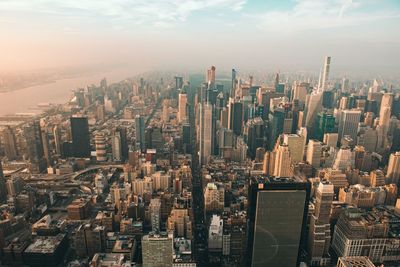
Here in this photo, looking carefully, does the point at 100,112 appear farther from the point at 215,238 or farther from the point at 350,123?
the point at 350,123

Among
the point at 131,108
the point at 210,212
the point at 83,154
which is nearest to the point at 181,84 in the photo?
the point at 131,108

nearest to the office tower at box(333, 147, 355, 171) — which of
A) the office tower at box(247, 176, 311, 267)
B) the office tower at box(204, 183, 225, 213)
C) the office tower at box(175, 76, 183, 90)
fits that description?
the office tower at box(204, 183, 225, 213)

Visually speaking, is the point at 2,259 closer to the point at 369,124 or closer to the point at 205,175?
the point at 205,175

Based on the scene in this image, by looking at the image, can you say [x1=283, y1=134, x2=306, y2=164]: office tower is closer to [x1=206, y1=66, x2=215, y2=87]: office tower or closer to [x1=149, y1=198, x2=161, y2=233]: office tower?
[x1=149, y1=198, x2=161, y2=233]: office tower

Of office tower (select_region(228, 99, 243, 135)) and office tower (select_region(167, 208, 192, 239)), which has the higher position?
office tower (select_region(228, 99, 243, 135))

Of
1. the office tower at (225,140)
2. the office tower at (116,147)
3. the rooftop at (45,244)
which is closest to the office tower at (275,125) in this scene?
the office tower at (225,140)

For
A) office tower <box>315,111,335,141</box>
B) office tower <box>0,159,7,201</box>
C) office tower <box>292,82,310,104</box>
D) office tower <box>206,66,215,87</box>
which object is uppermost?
office tower <box>206,66,215,87</box>

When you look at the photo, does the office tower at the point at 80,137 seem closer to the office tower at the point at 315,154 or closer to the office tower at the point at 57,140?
the office tower at the point at 57,140
